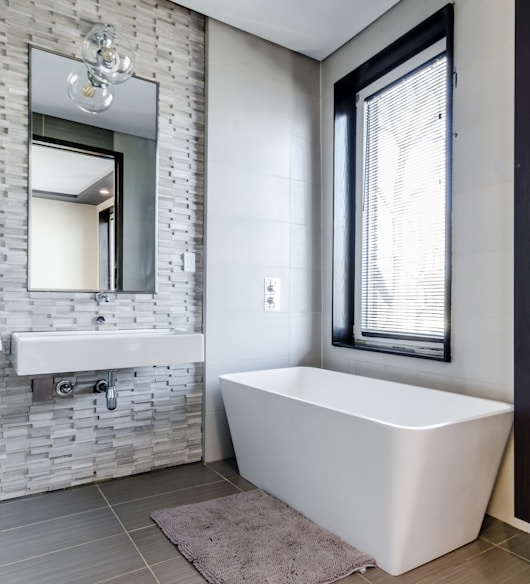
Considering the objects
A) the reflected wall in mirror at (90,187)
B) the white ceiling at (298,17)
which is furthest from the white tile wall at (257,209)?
the reflected wall in mirror at (90,187)

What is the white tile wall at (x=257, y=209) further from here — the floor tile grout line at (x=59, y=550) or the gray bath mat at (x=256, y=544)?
the floor tile grout line at (x=59, y=550)

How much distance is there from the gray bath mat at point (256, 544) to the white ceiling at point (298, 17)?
2852mm

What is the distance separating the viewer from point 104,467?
103 inches

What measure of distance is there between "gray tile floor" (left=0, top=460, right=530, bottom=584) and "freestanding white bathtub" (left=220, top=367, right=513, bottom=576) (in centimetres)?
→ 11

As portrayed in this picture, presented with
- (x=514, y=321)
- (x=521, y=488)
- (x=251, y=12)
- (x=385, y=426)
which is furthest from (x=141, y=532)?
(x=251, y=12)

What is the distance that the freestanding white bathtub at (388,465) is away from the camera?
167 cm

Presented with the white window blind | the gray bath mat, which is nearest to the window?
the white window blind

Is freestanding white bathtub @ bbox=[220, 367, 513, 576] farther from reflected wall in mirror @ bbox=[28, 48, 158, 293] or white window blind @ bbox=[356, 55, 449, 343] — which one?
reflected wall in mirror @ bbox=[28, 48, 158, 293]

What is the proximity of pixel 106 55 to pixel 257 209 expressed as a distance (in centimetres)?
130

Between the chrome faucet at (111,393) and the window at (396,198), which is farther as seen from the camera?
the window at (396,198)

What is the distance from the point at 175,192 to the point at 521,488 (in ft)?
7.96

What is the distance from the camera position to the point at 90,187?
261 centimetres

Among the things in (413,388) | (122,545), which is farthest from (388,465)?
(122,545)

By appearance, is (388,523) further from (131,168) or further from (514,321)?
(131,168)
